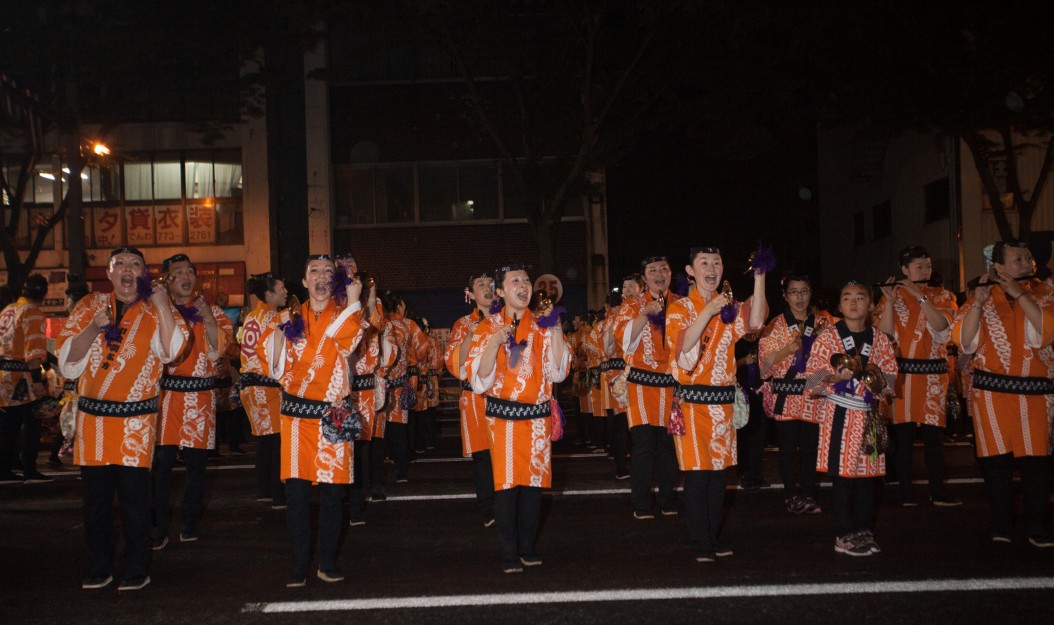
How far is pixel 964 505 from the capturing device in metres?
7.67

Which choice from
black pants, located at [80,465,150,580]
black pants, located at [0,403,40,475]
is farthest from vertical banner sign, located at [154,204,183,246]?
black pants, located at [80,465,150,580]

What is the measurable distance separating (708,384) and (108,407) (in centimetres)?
376

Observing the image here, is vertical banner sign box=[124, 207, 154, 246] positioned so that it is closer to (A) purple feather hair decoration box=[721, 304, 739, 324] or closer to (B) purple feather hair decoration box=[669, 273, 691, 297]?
(B) purple feather hair decoration box=[669, 273, 691, 297]

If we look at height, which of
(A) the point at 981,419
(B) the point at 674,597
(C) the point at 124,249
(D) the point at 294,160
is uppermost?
(D) the point at 294,160

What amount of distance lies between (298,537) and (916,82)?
15.7m

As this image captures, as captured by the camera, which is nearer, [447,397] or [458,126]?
[447,397]

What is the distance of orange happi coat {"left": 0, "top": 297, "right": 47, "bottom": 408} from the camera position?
10148 mm

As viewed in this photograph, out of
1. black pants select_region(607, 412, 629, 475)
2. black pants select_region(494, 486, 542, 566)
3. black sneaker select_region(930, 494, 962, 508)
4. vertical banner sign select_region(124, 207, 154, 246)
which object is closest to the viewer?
black pants select_region(494, 486, 542, 566)

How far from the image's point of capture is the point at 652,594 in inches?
213

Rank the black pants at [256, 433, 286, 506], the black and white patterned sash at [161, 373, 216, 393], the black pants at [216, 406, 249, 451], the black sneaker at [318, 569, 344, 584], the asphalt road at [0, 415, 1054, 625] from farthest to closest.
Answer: the black pants at [216, 406, 249, 451]
the black pants at [256, 433, 286, 506]
the black and white patterned sash at [161, 373, 216, 393]
the black sneaker at [318, 569, 344, 584]
the asphalt road at [0, 415, 1054, 625]

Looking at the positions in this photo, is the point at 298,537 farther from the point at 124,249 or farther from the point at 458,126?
the point at 458,126

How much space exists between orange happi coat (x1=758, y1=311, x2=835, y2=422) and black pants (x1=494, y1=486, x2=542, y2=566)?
2.76 metres

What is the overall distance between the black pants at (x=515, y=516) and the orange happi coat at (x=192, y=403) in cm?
268

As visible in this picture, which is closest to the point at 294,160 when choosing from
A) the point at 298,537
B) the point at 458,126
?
the point at 458,126
